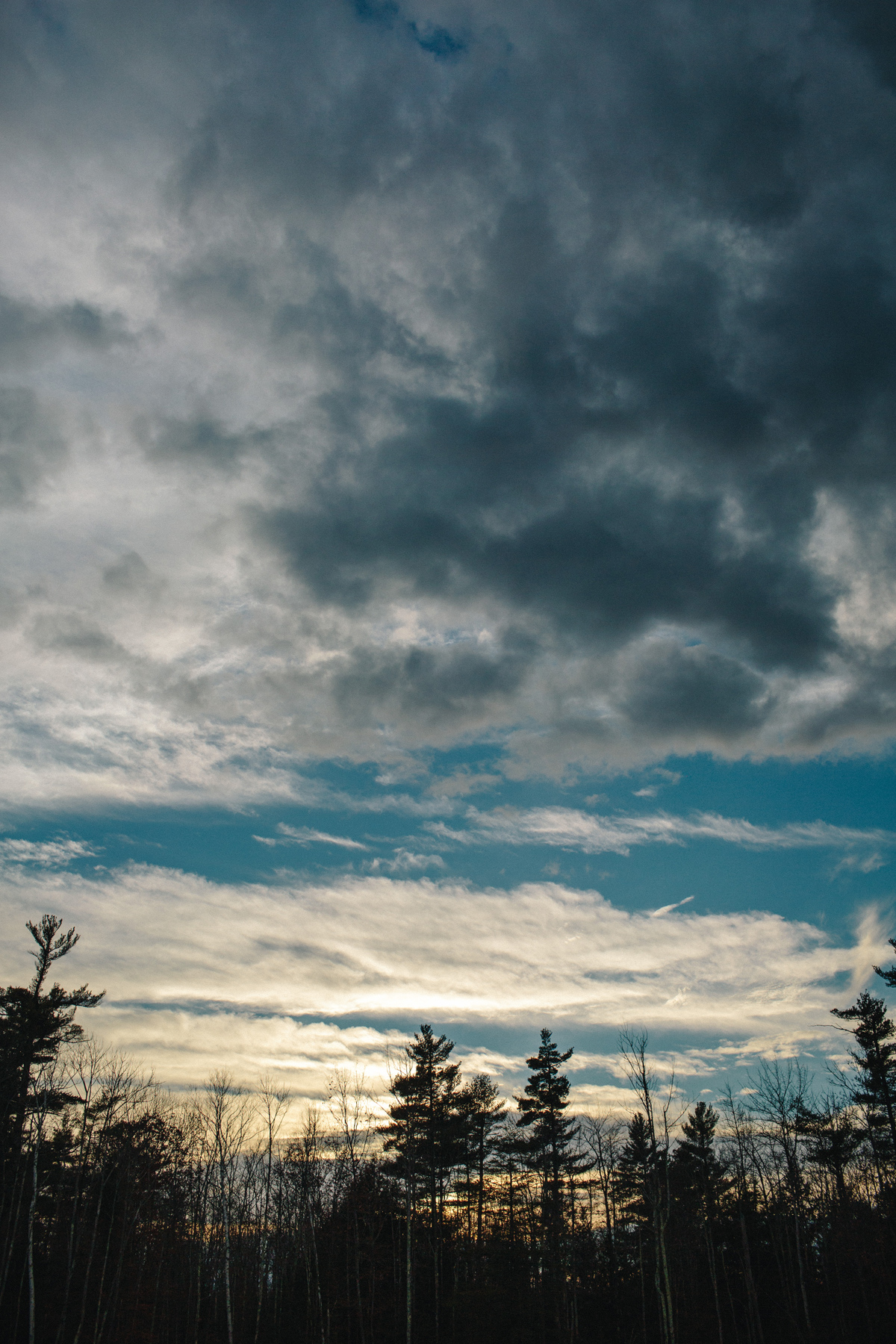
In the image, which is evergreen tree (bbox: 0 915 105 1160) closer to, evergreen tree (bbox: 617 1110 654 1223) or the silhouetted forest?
the silhouetted forest

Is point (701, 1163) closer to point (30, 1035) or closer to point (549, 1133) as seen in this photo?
point (549, 1133)

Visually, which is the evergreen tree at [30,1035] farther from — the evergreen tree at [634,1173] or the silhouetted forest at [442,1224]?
the evergreen tree at [634,1173]

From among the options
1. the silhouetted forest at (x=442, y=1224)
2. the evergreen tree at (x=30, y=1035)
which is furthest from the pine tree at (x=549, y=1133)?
the evergreen tree at (x=30, y=1035)

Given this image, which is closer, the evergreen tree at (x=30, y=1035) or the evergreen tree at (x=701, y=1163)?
the evergreen tree at (x=30, y=1035)

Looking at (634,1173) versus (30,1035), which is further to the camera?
(634,1173)

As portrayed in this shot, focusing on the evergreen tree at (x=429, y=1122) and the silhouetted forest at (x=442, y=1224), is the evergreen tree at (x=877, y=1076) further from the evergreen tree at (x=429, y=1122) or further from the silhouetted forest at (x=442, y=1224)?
the evergreen tree at (x=429, y=1122)

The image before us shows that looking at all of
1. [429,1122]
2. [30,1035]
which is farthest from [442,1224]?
[30,1035]

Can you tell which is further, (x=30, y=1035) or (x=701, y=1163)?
(x=701, y=1163)

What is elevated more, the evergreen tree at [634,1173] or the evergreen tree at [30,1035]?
the evergreen tree at [30,1035]

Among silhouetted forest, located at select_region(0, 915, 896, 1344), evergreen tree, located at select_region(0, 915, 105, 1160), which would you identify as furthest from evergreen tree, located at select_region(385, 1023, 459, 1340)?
evergreen tree, located at select_region(0, 915, 105, 1160)

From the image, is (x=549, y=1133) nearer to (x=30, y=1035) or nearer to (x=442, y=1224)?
(x=442, y=1224)

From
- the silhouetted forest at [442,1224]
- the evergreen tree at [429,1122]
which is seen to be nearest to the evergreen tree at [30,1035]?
the silhouetted forest at [442,1224]

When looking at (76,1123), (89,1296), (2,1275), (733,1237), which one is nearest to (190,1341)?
(89,1296)

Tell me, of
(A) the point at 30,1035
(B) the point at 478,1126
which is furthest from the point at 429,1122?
(A) the point at 30,1035
